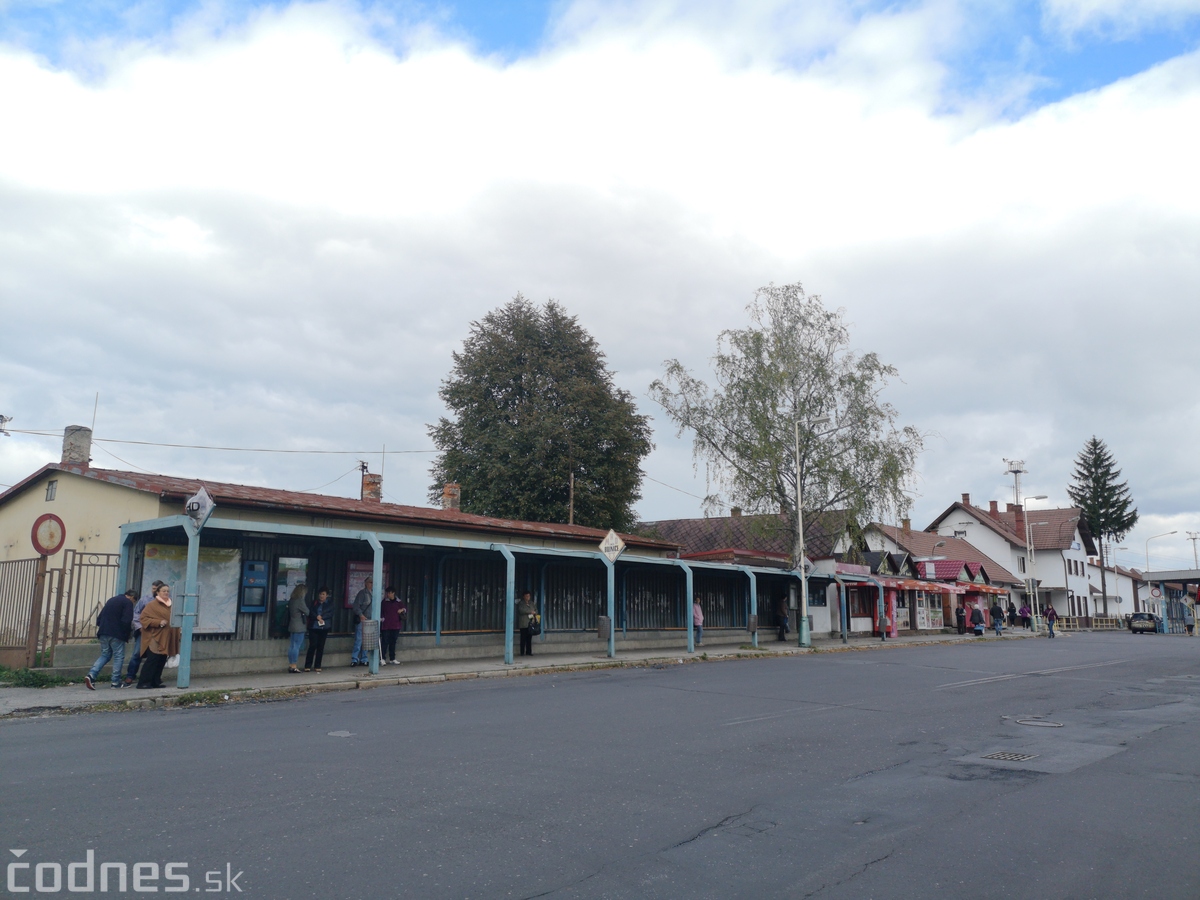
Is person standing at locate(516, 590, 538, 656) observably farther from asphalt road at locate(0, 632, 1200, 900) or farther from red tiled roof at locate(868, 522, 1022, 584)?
red tiled roof at locate(868, 522, 1022, 584)

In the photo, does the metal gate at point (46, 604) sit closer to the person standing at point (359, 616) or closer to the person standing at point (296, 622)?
the person standing at point (296, 622)

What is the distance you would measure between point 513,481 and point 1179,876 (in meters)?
35.2

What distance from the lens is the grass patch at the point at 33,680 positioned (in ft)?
47.5

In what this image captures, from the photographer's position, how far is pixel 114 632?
563 inches

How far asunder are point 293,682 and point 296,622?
1.67 meters

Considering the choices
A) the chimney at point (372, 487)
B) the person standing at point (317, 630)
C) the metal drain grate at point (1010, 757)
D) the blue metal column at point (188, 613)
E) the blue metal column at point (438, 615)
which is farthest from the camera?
the chimney at point (372, 487)

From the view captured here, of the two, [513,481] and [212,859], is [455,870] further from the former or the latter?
[513,481]

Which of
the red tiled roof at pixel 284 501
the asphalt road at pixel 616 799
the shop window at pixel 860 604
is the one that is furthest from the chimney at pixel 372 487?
the shop window at pixel 860 604

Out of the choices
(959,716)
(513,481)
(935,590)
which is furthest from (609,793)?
(935,590)

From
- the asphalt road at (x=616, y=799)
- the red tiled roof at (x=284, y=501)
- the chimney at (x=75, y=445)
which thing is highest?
the chimney at (x=75, y=445)

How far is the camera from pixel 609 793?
711 centimetres

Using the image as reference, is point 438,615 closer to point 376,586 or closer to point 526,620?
point 526,620

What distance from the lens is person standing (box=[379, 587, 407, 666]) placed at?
18.4m

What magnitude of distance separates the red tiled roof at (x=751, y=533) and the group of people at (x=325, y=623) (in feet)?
45.2
